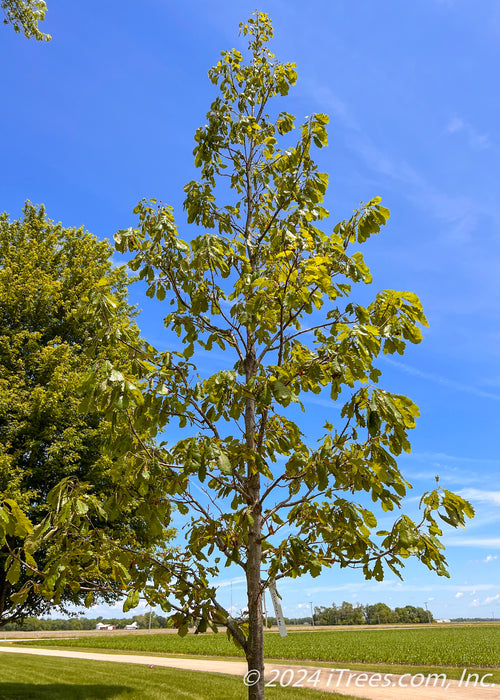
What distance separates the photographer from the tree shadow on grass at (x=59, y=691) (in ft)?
33.0

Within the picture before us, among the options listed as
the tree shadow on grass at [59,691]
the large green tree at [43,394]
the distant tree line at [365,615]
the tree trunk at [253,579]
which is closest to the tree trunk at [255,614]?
the tree trunk at [253,579]

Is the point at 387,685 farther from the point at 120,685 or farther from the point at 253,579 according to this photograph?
the point at 253,579

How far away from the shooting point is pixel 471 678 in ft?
46.0

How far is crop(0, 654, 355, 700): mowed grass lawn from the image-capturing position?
33.7 ft

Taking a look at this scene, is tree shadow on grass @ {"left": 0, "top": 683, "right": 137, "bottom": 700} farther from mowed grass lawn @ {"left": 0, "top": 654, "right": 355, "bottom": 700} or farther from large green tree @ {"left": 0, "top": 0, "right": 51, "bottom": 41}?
large green tree @ {"left": 0, "top": 0, "right": 51, "bottom": 41}

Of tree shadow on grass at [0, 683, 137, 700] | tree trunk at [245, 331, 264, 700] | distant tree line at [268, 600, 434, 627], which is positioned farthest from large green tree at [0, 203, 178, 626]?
distant tree line at [268, 600, 434, 627]

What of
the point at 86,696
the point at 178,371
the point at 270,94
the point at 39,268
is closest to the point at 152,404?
the point at 178,371

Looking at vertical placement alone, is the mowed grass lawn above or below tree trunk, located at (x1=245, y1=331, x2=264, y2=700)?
below

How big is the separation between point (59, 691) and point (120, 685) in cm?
153

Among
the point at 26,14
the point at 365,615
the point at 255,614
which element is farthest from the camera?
the point at 365,615

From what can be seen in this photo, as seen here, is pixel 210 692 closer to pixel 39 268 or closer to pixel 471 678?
pixel 471 678

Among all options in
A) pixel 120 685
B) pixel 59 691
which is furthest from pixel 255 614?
pixel 120 685

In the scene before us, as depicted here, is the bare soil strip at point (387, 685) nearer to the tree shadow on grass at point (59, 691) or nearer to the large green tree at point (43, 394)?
the tree shadow on grass at point (59, 691)

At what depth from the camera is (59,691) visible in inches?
426
